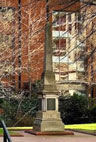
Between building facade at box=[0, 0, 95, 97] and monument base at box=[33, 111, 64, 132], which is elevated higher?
building facade at box=[0, 0, 95, 97]

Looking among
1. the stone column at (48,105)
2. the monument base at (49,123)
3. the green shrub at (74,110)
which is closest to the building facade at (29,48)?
the green shrub at (74,110)

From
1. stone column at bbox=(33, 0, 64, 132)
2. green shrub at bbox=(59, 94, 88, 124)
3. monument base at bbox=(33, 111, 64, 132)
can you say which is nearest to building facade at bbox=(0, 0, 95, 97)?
green shrub at bbox=(59, 94, 88, 124)

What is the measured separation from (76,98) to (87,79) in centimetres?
437

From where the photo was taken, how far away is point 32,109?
39.5 m

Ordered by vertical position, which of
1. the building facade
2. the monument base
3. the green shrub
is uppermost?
the building facade

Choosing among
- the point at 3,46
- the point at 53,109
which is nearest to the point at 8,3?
the point at 3,46

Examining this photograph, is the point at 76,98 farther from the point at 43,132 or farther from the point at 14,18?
the point at 43,132

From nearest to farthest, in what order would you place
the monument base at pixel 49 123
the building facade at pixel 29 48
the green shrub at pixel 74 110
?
1. the monument base at pixel 49 123
2. the building facade at pixel 29 48
3. the green shrub at pixel 74 110

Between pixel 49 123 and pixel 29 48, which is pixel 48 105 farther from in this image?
pixel 29 48

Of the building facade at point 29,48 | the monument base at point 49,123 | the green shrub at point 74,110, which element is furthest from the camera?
the green shrub at point 74,110

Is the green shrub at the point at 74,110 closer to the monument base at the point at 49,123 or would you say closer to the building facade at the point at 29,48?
the building facade at the point at 29,48

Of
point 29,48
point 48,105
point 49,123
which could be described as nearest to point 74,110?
point 29,48

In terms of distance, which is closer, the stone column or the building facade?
the stone column

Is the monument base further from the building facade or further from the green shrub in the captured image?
the green shrub
